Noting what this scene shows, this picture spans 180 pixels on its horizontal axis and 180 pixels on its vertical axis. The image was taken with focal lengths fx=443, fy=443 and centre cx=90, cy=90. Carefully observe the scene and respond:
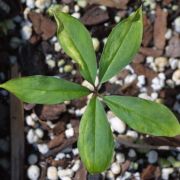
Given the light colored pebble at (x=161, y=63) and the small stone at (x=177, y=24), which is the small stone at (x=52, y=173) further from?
the small stone at (x=177, y=24)

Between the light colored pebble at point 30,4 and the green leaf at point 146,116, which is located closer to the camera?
the green leaf at point 146,116

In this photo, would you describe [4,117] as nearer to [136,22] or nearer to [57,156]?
[57,156]

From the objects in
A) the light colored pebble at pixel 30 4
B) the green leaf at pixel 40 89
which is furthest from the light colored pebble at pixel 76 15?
the green leaf at pixel 40 89

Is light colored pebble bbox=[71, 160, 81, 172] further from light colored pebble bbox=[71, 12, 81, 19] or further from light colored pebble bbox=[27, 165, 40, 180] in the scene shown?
light colored pebble bbox=[71, 12, 81, 19]

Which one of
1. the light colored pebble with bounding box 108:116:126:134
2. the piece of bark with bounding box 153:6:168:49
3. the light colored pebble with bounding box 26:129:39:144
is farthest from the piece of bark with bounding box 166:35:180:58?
the light colored pebble with bounding box 26:129:39:144

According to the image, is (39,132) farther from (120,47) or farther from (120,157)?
(120,47)

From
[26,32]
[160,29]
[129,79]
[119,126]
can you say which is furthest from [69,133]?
[160,29]

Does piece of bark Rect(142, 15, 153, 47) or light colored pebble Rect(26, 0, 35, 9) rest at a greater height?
light colored pebble Rect(26, 0, 35, 9)
